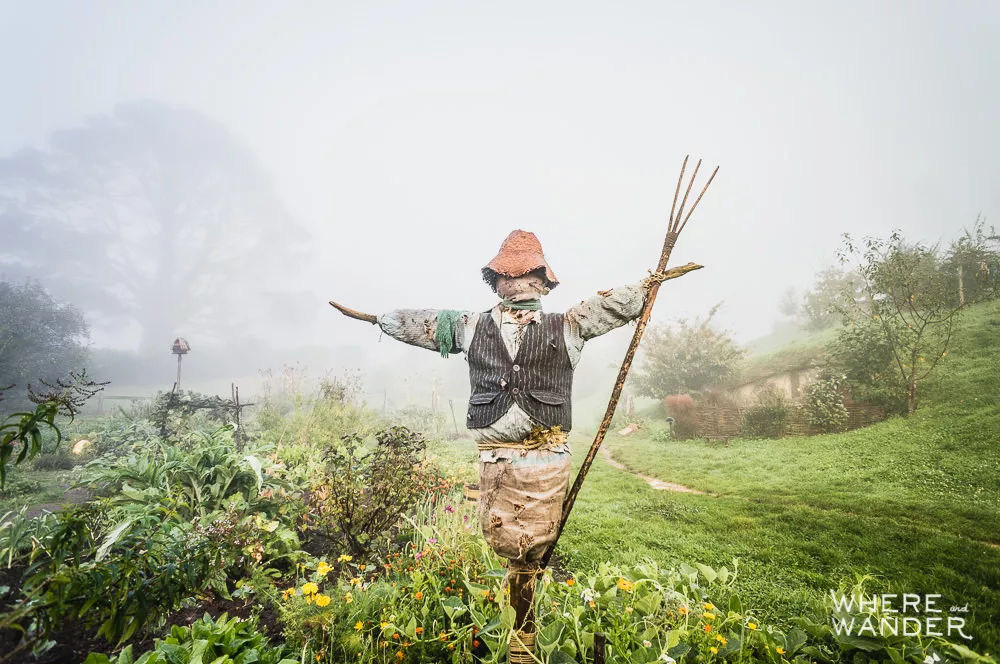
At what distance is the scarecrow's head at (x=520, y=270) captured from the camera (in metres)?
2.17

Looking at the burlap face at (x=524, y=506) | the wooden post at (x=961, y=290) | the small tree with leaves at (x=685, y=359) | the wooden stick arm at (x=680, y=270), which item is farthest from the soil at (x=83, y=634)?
the small tree with leaves at (x=685, y=359)

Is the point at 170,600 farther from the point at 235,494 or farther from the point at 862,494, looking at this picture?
the point at 862,494

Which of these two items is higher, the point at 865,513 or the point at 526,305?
the point at 526,305

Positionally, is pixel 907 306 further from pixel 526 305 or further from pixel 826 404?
pixel 526 305

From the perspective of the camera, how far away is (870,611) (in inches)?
78.4

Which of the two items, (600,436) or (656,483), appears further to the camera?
(656,483)

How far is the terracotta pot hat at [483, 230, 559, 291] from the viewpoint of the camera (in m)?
2.17

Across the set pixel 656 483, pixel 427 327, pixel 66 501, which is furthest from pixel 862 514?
pixel 66 501

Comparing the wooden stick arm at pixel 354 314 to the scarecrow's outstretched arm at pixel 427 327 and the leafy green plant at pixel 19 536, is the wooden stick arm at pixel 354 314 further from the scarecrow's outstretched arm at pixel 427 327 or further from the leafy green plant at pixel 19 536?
the leafy green plant at pixel 19 536

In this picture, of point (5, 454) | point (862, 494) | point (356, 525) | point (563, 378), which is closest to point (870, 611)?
point (862, 494)

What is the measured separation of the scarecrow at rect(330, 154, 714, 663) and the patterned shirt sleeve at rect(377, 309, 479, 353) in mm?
12

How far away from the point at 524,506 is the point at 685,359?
9504 mm

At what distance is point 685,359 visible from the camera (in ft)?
33.2

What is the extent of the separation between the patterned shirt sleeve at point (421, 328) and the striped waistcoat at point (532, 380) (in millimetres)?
207
